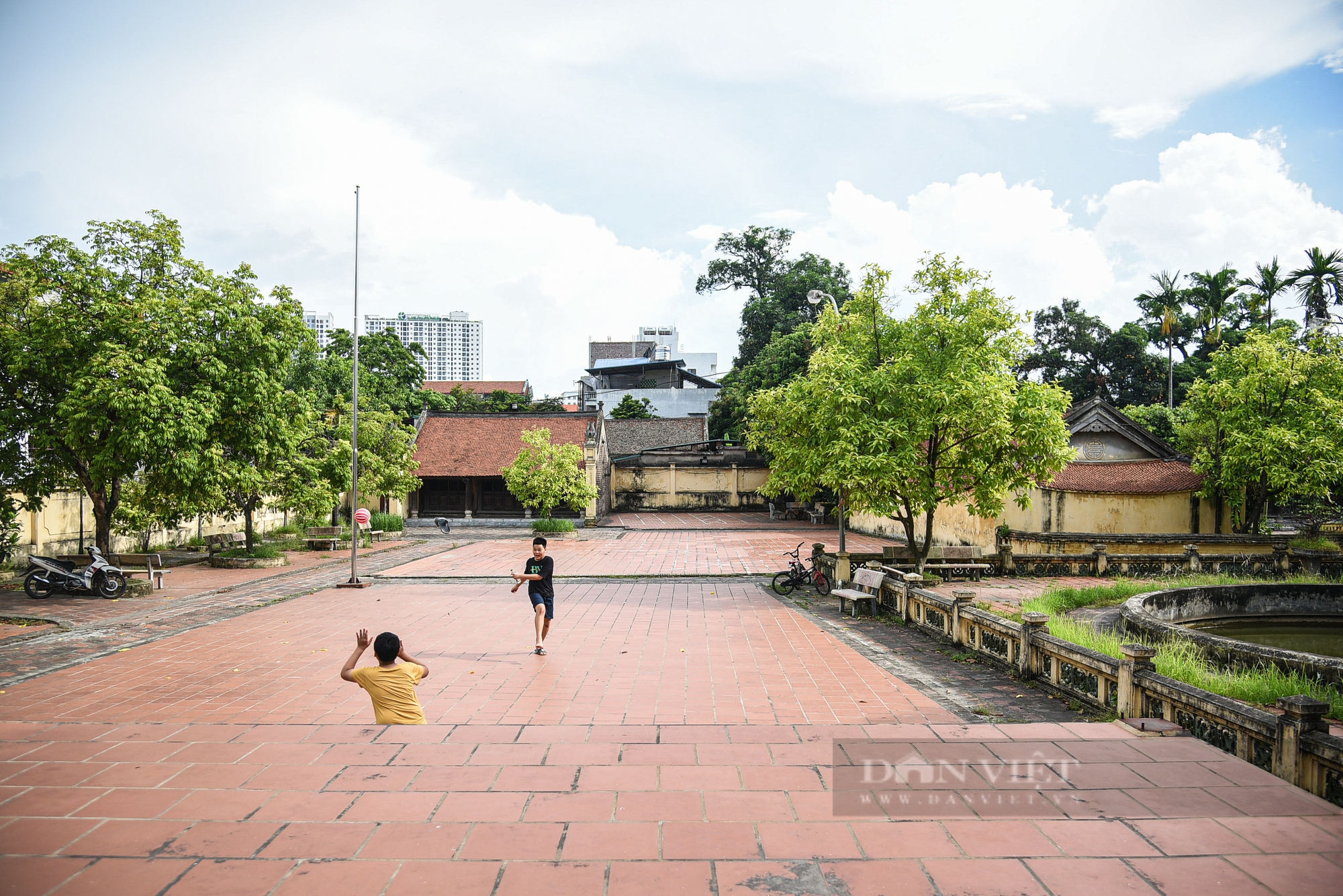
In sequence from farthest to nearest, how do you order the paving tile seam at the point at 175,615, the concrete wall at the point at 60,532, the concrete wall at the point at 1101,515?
the concrete wall at the point at 1101,515, the concrete wall at the point at 60,532, the paving tile seam at the point at 175,615

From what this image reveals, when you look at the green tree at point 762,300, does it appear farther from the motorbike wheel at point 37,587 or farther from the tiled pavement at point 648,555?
the motorbike wheel at point 37,587

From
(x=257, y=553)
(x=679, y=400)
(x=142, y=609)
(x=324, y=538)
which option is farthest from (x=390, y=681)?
(x=679, y=400)

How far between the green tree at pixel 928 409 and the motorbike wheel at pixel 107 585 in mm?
12928

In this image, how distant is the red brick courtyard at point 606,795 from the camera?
4.02 metres

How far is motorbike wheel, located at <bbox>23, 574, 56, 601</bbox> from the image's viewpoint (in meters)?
14.1

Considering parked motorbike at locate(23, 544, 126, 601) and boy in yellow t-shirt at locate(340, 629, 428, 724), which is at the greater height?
boy in yellow t-shirt at locate(340, 629, 428, 724)

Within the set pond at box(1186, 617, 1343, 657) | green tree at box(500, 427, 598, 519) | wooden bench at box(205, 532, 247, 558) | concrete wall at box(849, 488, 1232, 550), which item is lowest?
pond at box(1186, 617, 1343, 657)

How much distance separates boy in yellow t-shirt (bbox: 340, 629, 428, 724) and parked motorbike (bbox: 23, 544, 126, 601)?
12002 mm

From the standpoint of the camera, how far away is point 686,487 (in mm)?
44781

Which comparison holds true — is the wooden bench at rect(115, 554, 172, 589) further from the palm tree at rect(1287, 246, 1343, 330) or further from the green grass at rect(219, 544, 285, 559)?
the palm tree at rect(1287, 246, 1343, 330)

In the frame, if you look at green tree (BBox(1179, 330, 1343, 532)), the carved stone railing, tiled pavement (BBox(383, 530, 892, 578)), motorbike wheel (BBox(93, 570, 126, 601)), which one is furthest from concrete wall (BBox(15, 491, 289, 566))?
green tree (BBox(1179, 330, 1343, 532))

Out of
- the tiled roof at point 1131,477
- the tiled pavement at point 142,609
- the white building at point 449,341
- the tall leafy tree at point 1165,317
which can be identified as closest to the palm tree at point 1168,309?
the tall leafy tree at point 1165,317

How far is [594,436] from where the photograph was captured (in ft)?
127

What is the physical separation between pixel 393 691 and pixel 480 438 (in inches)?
1313
